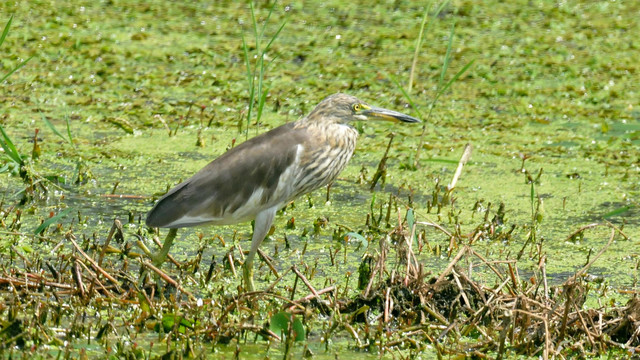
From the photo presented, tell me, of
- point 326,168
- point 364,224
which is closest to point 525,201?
point 364,224

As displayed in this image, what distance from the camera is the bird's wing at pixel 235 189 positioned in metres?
4.52

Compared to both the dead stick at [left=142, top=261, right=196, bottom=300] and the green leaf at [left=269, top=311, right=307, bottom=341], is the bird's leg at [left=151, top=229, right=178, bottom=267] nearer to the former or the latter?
the dead stick at [left=142, top=261, right=196, bottom=300]

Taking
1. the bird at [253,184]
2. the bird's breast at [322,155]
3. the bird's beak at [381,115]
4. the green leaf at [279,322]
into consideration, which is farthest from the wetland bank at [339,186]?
the bird's beak at [381,115]

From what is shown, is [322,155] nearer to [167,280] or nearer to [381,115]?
[381,115]

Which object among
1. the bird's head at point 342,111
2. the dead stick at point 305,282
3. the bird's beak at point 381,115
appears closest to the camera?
the dead stick at point 305,282

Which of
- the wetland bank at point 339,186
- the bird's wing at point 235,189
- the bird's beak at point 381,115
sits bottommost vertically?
the wetland bank at point 339,186

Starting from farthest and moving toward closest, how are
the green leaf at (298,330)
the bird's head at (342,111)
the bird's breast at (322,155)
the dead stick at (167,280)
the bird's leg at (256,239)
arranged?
the bird's head at (342,111)
the bird's breast at (322,155)
the bird's leg at (256,239)
the dead stick at (167,280)
the green leaf at (298,330)

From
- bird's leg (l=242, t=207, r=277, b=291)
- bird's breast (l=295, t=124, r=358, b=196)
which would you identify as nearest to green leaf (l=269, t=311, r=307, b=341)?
bird's leg (l=242, t=207, r=277, b=291)

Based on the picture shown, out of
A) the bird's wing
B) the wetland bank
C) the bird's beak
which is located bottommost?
the wetland bank

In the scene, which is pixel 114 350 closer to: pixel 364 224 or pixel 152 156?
pixel 364 224

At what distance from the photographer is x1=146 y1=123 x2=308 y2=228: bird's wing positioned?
14.8 ft

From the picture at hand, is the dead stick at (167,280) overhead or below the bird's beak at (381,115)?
below

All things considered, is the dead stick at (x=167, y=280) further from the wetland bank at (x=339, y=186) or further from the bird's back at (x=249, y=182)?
the bird's back at (x=249, y=182)

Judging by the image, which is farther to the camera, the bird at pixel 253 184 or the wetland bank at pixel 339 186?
the bird at pixel 253 184
